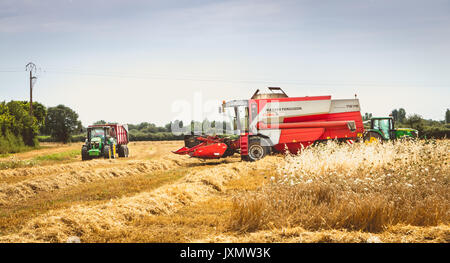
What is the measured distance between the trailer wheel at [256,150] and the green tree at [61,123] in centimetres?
4260

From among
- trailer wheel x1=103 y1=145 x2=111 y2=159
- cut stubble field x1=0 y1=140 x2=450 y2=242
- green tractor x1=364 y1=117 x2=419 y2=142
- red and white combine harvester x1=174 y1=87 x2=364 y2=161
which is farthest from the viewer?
trailer wheel x1=103 y1=145 x2=111 y2=159

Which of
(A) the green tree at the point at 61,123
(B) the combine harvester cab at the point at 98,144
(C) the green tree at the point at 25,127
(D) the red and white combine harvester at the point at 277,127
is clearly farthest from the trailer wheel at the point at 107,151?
(A) the green tree at the point at 61,123

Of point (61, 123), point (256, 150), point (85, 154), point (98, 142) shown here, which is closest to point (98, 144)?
point (98, 142)

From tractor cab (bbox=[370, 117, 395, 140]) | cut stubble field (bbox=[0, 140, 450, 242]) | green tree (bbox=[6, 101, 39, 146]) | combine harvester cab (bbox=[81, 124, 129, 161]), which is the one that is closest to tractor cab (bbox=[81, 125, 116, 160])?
combine harvester cab (bbox=[81, 124, 129, 161])

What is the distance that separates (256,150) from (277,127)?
134 centimetres

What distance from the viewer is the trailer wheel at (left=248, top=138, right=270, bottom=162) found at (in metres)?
16.2

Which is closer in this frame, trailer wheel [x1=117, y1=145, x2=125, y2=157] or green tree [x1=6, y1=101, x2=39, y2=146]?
trailer wheel [x1=117, y1=145, x2=125, y2=157]

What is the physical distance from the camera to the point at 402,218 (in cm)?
600

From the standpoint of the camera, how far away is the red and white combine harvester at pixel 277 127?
16.2m

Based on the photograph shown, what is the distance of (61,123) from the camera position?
5503 centimetres

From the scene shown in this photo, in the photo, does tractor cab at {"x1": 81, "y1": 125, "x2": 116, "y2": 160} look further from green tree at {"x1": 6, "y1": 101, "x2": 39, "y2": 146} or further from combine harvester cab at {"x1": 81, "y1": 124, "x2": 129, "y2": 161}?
green tree at {"x1": 6, "y1": 101, "x2": 39, "y2": 146}

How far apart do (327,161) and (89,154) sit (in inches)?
587

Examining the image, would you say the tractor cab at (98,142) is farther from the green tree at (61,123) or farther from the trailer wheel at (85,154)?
the green tree at (61,123)
